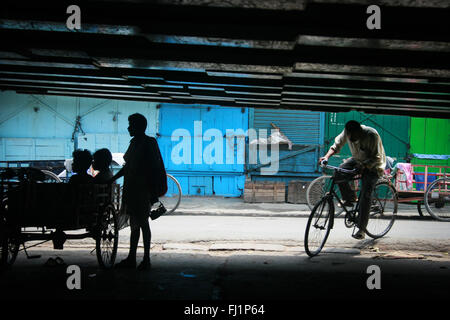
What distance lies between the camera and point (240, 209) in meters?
10.1

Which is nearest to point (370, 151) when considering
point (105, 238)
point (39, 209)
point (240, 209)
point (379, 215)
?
point (379, 215)

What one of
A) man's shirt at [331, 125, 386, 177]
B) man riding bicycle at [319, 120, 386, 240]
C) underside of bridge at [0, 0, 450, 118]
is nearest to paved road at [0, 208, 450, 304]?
man riding bicycle at [319, 120, 386, 240]

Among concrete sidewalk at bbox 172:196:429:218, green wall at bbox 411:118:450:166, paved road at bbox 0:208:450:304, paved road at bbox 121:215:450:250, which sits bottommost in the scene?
concrete sidewalk at bbox 172:196:429:218

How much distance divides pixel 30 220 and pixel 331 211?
375 cm

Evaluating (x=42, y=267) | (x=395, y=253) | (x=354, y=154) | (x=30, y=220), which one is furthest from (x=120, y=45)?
(x=395, y=253)

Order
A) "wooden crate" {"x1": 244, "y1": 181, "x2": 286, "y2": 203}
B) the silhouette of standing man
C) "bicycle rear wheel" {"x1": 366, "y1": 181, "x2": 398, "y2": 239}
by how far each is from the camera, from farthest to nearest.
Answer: "wooden crate" {"x1": 244, "y1": 181, "x2": 286, "y2": 203}, "bicycle rear wheel" {"x1": 366, "y1": 181, "x2": 398, "y2": 239}, the silhouette of standing man

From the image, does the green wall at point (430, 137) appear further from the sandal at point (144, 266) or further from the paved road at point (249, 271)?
the sandal at point (144, 266)

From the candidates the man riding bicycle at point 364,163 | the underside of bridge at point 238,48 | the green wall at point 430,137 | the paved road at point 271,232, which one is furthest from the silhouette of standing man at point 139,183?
the green wall at point 430,137

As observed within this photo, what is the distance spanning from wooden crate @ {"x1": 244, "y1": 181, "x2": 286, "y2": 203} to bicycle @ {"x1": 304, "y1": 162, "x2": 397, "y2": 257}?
16.1 ft

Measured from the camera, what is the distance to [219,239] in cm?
624

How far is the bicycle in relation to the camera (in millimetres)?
5156

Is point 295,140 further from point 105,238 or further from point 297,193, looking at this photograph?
point 105,238

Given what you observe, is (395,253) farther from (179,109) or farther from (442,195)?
(179,109)

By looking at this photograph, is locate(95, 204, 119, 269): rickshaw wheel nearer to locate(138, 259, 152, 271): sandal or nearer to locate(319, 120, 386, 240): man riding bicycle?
locate(138, 259, 152, 271): sandal
